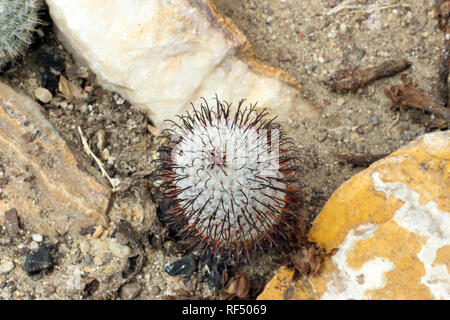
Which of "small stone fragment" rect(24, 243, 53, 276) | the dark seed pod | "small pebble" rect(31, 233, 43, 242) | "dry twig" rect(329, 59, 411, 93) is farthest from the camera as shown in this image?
"dry twig" rect(329, 59, 411, 93)

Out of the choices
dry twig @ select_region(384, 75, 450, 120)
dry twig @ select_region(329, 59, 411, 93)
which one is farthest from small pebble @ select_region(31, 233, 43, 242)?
dry twig @ select_region(384, 75, 450, 120)

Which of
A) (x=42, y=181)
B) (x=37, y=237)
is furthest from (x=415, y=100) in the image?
(x=37, y=237)

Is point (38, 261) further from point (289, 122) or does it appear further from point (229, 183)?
point (289, 122)

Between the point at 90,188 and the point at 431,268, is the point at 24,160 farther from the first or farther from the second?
the point at 431,268

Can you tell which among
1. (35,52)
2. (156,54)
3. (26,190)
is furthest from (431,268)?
(35,52)

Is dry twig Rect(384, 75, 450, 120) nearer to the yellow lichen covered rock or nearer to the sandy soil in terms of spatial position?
the sandy soil

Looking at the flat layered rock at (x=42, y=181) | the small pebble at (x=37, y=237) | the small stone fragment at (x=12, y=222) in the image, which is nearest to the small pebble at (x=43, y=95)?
the flat layered rock at (x=42, y=181)
